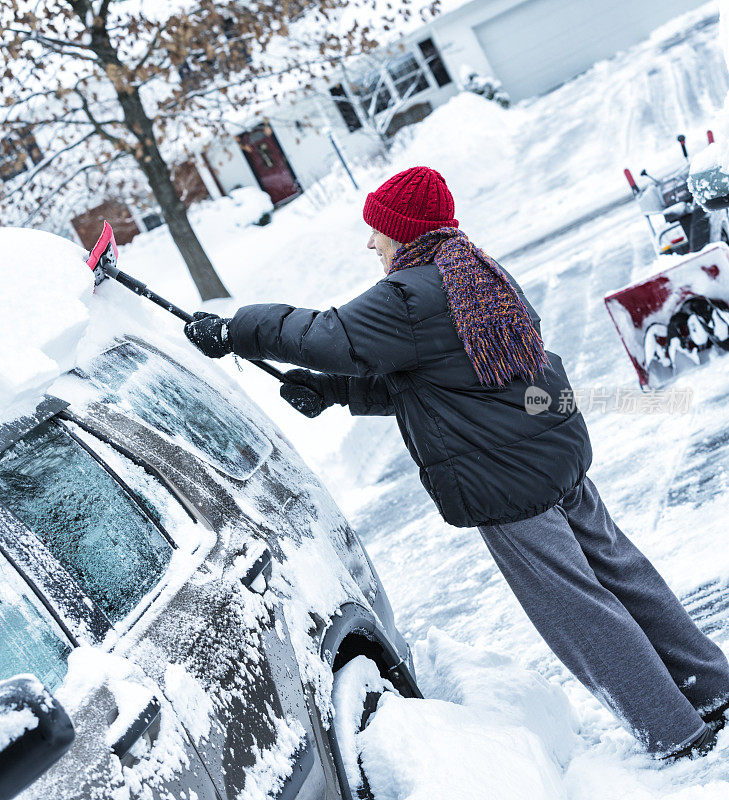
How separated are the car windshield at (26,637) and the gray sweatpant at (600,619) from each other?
4.31 feet

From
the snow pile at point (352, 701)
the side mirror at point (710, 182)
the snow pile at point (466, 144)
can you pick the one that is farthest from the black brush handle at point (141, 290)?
the snow pile at point (466, 144)

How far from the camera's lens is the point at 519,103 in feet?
78.9

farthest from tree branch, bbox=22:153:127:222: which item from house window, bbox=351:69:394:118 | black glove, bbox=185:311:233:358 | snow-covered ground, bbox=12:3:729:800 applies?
black glove, bbox=185:311:233:358

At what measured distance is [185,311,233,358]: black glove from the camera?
8.65 feet

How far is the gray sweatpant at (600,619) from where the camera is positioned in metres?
2.50

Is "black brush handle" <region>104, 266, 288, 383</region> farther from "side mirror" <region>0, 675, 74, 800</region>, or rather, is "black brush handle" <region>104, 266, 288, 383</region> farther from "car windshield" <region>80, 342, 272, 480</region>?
"side mirror" <region>0, 675, 74, 800</region>

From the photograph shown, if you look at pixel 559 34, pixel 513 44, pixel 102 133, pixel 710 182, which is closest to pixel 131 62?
pixel 102 133

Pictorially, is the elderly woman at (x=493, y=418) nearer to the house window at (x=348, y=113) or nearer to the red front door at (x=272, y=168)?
the house window at (x=348, y=113)

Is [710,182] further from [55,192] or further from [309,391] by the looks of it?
[55,192]

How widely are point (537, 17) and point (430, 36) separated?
3.08 meters

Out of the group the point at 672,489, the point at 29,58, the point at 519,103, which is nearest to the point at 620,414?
the point at 672,489

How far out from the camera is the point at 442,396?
243 centimetres

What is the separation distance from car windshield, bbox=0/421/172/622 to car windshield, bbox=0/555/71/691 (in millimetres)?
119

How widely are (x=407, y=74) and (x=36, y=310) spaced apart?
25.4 metres
